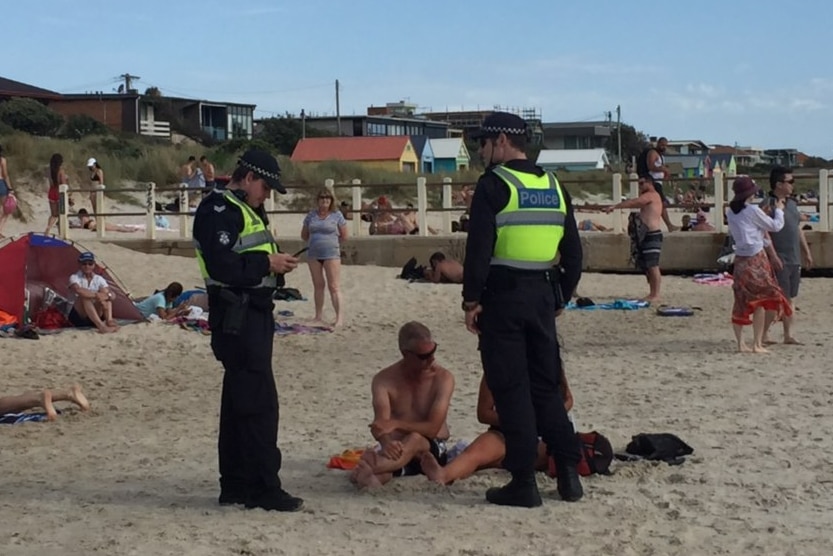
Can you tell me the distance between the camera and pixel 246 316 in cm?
548

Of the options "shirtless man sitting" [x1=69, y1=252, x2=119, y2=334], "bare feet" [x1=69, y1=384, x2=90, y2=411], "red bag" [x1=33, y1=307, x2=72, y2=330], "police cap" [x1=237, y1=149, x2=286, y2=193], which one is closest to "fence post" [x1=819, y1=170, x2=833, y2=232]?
"shirtless man sitting" [x1=69, y1=252, x2=119, y2=334]

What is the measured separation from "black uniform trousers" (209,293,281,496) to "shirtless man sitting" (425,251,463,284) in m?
11.6

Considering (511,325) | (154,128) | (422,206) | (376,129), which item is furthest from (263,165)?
(376,129)

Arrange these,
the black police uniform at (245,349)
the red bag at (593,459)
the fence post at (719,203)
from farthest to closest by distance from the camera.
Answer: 1. the fence post at (719,203)
2. the red bag at (593,459)
3. the black police uniform at (245,349)

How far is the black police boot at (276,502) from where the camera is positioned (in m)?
5.54

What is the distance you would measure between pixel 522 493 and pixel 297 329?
8.00m

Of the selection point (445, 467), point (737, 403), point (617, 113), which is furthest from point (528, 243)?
point (617, 113)

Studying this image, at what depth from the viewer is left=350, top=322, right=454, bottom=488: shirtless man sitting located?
6.01m

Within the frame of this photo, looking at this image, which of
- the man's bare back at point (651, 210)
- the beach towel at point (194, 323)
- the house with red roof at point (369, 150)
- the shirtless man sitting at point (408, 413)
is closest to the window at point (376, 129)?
the house with red roof at point (369, 150)

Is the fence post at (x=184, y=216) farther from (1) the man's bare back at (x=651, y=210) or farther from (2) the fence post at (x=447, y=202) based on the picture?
(1) the man's bare back at (x=651, y=210)

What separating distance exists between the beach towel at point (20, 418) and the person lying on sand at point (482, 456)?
3.51 meters

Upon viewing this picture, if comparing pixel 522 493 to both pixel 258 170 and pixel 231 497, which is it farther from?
pixel 258 170

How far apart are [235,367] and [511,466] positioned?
1340 millimetres

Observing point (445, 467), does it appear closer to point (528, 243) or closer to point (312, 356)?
point (528, 243)
